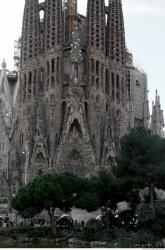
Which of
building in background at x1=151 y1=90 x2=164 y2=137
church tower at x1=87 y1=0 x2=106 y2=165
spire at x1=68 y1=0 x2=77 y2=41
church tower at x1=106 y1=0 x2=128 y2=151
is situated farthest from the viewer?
building in background at x1=151 y1=90 x2=164 y2=137

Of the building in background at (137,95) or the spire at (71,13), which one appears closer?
the spire at (71,13)

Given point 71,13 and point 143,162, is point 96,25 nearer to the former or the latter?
point 71,13

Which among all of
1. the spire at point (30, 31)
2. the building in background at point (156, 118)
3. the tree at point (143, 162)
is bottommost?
the tree at point (143, 162)

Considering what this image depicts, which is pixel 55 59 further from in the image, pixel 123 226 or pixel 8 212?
pixel 123 226

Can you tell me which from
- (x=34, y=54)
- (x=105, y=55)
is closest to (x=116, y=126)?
(x=105, y=55)

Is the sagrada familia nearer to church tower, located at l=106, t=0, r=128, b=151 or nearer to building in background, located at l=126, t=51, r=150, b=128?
church tower, located at l=106, t=0, r=128, b=151

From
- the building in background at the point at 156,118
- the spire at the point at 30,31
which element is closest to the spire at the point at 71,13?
the spire at the point at 30,31

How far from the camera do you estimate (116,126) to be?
7150cm

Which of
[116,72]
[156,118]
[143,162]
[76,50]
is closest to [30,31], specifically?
[76,50]

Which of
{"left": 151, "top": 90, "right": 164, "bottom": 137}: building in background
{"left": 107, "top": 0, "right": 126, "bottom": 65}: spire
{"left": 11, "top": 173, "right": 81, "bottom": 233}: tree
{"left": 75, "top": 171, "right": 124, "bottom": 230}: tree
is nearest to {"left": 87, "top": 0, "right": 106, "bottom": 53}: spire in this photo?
{"left": 107, "top": 0, "right": 126, "bottom": 65}: spire

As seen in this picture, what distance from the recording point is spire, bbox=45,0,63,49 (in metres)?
73.2

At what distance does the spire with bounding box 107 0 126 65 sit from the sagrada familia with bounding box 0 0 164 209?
5.8 inches

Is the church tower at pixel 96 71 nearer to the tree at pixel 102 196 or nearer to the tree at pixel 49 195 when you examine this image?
the tree at pixel 49 195

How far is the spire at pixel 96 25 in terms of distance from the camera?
241ft
